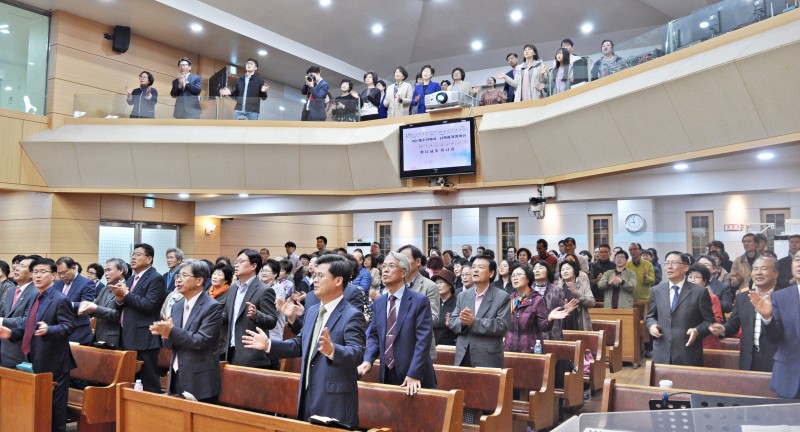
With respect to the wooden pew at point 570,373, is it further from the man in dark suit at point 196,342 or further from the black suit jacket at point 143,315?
the black suit jacket at point 143,315

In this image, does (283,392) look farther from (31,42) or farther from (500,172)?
(31,42)

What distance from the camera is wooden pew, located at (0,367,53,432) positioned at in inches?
149

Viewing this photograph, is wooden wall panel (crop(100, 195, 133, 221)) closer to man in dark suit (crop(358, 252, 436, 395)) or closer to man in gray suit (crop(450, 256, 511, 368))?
man in gray suit (crop(450, 256, 511, 368))

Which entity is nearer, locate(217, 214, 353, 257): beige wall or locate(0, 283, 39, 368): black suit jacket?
locate(0, 283, 39, 368): black suit jacket

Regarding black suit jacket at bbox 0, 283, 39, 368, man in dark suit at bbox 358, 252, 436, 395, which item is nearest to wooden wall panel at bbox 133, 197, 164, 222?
black suit jacket at bbox 0, 283, 39, 368

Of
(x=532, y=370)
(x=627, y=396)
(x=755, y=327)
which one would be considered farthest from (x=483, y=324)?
(x=755, y=327)

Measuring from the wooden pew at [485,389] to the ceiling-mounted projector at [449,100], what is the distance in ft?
21.4

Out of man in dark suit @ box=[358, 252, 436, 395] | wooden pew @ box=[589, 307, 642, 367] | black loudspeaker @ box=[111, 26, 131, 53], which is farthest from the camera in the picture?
black loudspeaker @ box=[111, 26, 131, 53]

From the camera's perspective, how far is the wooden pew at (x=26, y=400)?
3.78m

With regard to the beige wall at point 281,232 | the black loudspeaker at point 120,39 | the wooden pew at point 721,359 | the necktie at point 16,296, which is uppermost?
the black loudspeaker at point 120,39

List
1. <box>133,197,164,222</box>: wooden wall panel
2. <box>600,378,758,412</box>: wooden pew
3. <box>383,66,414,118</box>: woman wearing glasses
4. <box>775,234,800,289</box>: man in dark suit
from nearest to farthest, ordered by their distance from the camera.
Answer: <box>600,378,758,412</box>: wooden pew < <box>775,234,800,289</box>: man in dark suit < <box>383,66,414,118</box>: woman wearing glasses < <box>133,197,164,222</box>: wooden wall panel

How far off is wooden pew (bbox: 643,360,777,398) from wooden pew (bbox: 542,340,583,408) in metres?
0.89

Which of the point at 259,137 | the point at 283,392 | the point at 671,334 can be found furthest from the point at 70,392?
the point at 259,137

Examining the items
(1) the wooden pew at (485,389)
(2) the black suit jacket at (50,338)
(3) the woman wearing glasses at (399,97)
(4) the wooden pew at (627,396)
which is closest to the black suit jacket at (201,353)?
(2) the black suit jacket at (50,338)
